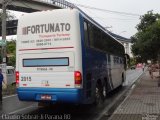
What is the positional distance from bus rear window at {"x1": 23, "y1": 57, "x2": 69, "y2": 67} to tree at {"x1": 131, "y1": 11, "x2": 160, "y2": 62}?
60.0ft

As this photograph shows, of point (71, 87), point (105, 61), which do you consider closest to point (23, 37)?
point (71, 87)

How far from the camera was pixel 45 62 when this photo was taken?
12195 millimetres

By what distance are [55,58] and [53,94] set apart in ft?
3.81

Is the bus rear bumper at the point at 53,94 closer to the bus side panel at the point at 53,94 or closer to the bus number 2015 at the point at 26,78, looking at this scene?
the bus side panel at the point at 53,94

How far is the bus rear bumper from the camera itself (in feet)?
37.8

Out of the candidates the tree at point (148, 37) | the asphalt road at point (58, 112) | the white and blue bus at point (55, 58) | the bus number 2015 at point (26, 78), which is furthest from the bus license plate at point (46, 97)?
the tree at point (148, 37)

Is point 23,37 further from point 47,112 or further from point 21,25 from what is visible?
point 47,112

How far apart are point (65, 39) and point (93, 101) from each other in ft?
9.06

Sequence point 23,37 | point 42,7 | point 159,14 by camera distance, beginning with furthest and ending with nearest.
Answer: point 42,7, point 159,14, point 23,37

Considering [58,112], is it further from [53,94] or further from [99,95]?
[99,95]

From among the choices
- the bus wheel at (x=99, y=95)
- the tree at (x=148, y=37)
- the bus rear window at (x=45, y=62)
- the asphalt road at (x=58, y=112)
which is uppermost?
the tree at (x=148, y=37)

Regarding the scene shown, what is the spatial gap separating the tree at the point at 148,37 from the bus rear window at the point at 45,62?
60.0 feet

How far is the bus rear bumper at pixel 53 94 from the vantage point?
11.5 meters

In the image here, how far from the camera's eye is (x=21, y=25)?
1268 centimetres
